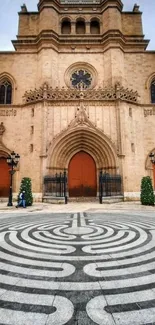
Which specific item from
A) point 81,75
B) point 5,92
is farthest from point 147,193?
point 5,92

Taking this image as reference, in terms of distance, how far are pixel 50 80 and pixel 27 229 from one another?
614 inches

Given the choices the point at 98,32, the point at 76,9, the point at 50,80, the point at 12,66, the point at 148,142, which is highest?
the point at 76,9

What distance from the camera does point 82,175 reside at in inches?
647

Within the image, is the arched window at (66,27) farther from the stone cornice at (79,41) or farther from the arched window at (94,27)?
the arched window at (94,27)

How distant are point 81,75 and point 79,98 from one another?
16.6 feet

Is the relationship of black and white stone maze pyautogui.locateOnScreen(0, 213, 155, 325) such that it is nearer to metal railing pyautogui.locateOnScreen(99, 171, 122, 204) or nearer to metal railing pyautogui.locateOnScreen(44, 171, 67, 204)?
metal railing pyautogui.locateOnScreen(44, 171, 67, 204)

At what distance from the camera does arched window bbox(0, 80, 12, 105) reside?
1817 cm

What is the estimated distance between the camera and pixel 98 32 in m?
21.2

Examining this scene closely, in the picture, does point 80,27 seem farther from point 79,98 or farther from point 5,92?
point 5,92

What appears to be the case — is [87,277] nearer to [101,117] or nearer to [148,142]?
[101,117]

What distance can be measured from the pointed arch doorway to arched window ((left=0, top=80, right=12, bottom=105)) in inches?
344

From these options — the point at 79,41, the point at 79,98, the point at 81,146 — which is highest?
the point at 79,41

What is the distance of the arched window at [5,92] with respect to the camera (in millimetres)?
18172

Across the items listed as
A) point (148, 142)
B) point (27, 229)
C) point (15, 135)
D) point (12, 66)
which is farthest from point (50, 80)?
point (27, 229)
